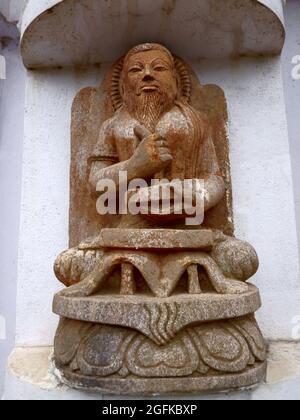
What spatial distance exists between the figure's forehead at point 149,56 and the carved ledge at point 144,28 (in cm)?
17

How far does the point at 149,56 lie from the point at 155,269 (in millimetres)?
1079

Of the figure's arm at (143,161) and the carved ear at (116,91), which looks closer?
the figure's arm at (143,161)

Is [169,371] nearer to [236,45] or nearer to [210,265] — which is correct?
[210,265]

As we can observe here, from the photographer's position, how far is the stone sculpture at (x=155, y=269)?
1387 mm

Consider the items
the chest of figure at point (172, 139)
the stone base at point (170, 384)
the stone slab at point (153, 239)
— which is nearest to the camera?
the stone base at point (170, 384)

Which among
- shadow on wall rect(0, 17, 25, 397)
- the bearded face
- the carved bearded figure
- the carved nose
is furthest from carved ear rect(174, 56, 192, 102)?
shadow on wall rect(0, 17, 25, 397)

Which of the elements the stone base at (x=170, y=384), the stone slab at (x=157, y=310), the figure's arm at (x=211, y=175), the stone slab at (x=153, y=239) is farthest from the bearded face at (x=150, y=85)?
the stone base at (x=170, y=384)

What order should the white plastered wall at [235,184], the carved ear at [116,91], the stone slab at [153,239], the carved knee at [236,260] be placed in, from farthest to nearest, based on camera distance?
the carved ear at [116,91], the white plastered wall at [235,184], the carved knee at [236,260], the stone slab at [153,239]

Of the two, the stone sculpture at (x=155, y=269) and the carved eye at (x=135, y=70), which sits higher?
the carved eye at (x=135, y=70)

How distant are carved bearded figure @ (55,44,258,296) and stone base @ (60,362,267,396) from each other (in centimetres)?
31

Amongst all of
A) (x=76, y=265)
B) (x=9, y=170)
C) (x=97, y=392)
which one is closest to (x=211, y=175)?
(x=76, y=265)

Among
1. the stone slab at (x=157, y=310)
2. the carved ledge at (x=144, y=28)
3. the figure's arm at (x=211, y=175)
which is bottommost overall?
the stone slab at (x=157, y=310)

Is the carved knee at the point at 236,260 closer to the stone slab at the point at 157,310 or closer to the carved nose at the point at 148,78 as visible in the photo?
the stone slab at the point at 157,310
